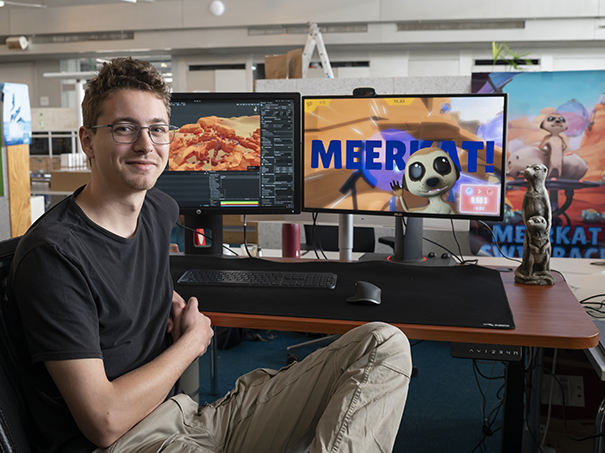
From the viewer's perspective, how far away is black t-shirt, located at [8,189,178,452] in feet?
2.78

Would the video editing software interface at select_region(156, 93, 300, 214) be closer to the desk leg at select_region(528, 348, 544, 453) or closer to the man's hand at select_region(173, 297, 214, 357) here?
the man's hand at select_region(173, 297, 214, 357)

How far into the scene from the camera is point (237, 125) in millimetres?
1682

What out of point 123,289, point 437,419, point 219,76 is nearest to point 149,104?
point 123,289

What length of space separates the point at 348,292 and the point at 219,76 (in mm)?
7702

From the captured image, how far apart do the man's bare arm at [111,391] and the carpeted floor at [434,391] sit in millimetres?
1176

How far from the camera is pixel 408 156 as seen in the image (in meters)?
1.63

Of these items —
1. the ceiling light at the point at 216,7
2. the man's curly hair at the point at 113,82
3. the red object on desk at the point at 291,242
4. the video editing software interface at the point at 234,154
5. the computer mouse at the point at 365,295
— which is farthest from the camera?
the ceiling light at the point at 216,7

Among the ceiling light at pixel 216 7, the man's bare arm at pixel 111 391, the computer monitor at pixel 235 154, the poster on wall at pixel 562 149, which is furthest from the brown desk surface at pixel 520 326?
the ceiling light at pixel 216 7

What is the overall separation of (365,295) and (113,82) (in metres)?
0.74

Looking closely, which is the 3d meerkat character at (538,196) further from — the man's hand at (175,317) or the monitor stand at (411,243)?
the man's hand at (175,317)

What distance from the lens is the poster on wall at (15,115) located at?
8.71 ft

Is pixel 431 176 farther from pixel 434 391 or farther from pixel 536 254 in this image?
pixel 434 391

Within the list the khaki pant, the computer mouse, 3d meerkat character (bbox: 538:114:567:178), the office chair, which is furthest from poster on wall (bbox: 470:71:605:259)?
the office chair

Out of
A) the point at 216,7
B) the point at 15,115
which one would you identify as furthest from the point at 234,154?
the point at 216,7
